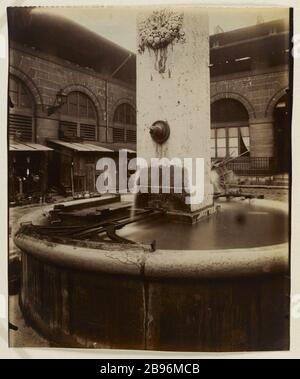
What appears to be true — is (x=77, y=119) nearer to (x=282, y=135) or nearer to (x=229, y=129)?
(x=229, y=129)

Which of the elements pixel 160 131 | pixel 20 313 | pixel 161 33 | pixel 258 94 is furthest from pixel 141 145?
pixel 20 313

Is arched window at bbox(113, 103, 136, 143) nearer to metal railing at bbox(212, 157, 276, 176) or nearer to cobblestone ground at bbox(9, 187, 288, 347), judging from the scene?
cobblestone ground at bbox(9, 187, 288, 347)

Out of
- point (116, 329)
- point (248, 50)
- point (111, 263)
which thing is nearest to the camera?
point (111, 263)

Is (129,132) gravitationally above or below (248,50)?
below

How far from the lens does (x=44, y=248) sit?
73.5 inches

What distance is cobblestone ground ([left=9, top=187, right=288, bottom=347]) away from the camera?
2029mm

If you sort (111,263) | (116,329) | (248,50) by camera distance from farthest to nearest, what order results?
1. (248,50)
2. (116,329)
3. (111,263)

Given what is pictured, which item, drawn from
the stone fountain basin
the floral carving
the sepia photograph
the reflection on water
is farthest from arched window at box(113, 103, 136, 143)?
the stone fountain basin

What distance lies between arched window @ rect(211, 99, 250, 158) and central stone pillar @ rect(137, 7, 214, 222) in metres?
0.05
